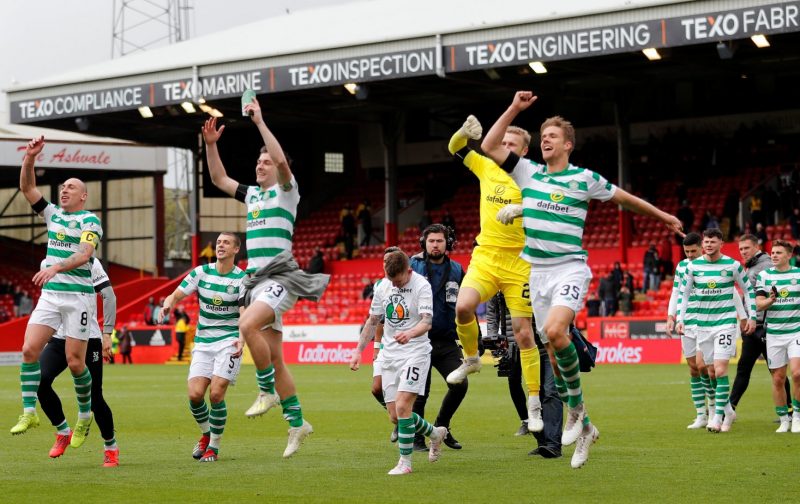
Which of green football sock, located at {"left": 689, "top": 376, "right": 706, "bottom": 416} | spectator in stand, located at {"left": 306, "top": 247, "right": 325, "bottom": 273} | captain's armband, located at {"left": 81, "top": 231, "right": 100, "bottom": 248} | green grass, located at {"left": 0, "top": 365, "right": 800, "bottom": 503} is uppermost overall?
spectator in stand, located at {"left": 306, "top": 247, "right": 325, "bottom": 273}

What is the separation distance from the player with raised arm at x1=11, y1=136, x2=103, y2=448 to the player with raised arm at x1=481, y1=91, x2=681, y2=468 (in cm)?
378

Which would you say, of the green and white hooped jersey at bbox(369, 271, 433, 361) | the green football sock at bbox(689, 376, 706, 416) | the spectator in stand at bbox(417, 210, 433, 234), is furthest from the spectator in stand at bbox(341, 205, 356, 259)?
the green and white hooped jersey at bbox(369, 271, 433, 361)

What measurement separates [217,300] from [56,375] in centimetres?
161

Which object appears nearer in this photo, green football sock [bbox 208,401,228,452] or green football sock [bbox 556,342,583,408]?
green football sock [bbox 556,342,583,408]

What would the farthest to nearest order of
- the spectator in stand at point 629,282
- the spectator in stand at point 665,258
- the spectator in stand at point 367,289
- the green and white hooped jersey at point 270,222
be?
the spectator in stand at point 367,289
the spectator in stand at point 665,258
the spectator in stand at point 629,282
the green and white hooped jersey at point 270,222

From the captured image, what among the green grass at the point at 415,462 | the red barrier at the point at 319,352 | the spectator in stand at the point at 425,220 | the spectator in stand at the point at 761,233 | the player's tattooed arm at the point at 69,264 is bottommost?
the red barrier at the point at 319,352

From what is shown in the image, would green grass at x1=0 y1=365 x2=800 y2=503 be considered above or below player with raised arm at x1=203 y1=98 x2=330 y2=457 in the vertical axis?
below

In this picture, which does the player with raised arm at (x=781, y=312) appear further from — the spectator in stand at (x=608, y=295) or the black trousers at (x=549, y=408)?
the spectator in stand at (x=608, y=295)

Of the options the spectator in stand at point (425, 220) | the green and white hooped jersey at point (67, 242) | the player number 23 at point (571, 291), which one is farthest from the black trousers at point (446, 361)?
the spectator in stand at point (425, 220)

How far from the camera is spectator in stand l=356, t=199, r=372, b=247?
45.1 meters

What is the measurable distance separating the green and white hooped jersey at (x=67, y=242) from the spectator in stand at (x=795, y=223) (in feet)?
82.8

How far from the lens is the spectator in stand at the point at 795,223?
33469mm

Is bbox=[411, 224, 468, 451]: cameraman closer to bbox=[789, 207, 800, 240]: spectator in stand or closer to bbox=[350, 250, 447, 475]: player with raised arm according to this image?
bbox=[350, 250, 447, 475]: player with raised arm

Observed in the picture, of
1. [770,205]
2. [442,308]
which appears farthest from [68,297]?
[770,205]
